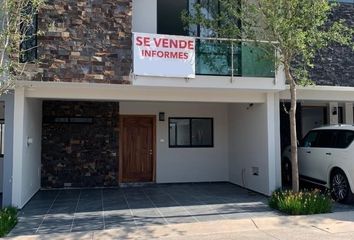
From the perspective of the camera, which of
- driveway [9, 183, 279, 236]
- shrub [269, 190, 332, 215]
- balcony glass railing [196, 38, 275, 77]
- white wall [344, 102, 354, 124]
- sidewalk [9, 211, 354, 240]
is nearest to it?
sidewalk [9, 211, 354, 240]

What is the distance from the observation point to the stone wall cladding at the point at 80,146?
13.4 m

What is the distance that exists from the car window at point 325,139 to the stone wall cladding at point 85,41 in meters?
5.70

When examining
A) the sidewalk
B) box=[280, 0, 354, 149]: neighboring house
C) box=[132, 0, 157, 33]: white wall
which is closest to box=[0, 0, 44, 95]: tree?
box=[132, 0, 157, 33]: white wall

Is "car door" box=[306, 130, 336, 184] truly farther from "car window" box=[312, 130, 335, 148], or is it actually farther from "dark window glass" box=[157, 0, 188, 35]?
"dark window glass" box=[157, 0, 188, 35]

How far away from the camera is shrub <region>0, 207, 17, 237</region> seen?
754 centimetres

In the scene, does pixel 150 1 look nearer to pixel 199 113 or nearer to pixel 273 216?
pixel 199 113

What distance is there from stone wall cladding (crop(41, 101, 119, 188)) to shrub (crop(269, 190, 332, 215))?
6.32m

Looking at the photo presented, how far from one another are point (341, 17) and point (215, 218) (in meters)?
7.55

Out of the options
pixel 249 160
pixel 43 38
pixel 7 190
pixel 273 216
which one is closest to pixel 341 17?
pixel 249 160

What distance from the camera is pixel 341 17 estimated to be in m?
12.4

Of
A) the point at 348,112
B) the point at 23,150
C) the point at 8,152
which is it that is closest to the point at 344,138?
the point at 348,112

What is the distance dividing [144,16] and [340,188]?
6.90m

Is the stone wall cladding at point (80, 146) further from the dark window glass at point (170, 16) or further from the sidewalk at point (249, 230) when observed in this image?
the sidewalk at point (249, 230)

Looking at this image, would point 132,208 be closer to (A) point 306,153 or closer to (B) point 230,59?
(B) point 230,59
